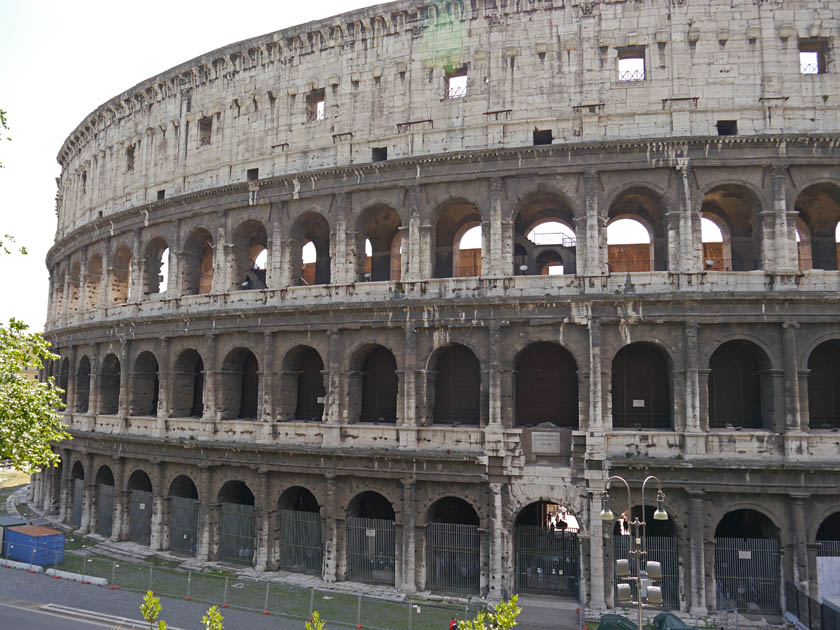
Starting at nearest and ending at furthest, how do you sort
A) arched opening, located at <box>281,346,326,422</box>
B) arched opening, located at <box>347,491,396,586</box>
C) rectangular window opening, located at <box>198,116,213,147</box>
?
arched opening, located at <box>347,491,396,586</box> → arched opening, located at <box>281,346,326,422</box> → rectangular window opening, located at <box>198,116,213,147</box>

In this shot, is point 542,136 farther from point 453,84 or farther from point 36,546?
point 36,546

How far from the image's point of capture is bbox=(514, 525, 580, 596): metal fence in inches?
790

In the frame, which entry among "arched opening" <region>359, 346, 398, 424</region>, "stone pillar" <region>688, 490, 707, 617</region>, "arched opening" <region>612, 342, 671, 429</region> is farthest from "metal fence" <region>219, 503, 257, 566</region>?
"stone pillar" <region>688, 490, 707, 617</region>

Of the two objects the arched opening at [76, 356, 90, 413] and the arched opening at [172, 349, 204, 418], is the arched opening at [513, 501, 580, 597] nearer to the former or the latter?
the arched opening at [172, 349, 204, 418]

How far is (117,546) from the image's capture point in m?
25.9

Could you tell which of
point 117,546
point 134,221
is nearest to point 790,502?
point 117,546

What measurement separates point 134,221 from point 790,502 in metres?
27.4

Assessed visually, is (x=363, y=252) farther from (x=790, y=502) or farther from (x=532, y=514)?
(x=790, y=502)

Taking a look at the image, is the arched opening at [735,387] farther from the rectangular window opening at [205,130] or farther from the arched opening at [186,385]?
the rectangular window opening at [205,130]

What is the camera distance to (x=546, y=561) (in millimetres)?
20203

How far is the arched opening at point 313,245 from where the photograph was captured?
80.8 feet

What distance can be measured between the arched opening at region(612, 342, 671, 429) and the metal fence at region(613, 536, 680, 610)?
358cm

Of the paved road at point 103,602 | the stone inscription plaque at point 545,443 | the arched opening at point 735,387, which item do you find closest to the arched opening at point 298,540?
the paved road at point 103,602

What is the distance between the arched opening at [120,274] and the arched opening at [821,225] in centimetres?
2787
